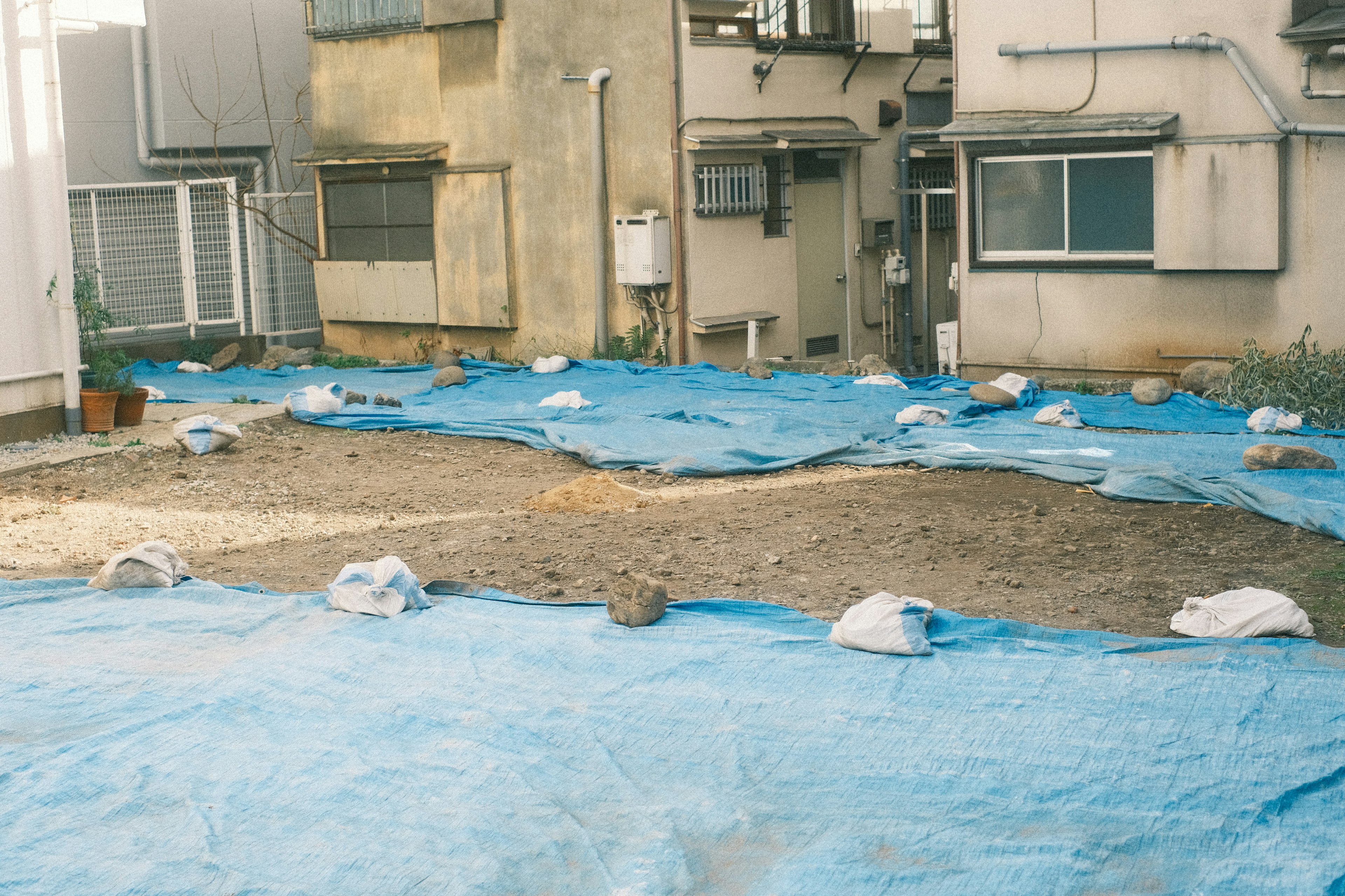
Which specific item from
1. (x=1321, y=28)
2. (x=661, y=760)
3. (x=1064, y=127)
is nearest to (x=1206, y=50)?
(x=1321, y=28)

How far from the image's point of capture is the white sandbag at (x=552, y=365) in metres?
13.5

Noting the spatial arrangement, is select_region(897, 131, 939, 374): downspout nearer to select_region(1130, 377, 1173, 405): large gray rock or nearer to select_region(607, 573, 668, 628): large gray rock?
select_region(1130, 377, 1173, 405): large gray rock

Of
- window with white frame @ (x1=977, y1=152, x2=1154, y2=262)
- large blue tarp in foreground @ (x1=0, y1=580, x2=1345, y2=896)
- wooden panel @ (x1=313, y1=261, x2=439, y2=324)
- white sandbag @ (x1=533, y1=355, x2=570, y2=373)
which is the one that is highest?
window with white frame @ (x1=977, y1=152, x2=1154, y2=262)

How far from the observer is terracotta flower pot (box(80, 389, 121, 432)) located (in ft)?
34.7

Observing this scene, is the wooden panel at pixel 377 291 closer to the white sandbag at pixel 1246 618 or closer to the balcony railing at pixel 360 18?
the balcony railing at pixel 360 18

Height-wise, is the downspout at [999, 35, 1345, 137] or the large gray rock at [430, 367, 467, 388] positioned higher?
the downspout at [999, 35, 1345, 137]

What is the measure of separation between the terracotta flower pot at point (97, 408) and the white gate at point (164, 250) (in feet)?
11.9

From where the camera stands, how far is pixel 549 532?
7.63 metres

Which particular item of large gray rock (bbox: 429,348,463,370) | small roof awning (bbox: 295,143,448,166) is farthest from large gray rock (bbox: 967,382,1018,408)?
small roof awning (bbox: 295,143,448,166)

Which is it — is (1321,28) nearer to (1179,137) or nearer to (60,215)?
(1179,137)

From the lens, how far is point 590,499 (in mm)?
8320

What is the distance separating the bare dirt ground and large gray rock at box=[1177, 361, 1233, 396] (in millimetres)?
3129

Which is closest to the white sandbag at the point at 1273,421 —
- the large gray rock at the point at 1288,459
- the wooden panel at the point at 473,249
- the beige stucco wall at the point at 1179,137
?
the large gray rock at the point at 1288,459

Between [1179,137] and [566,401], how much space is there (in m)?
5.44
